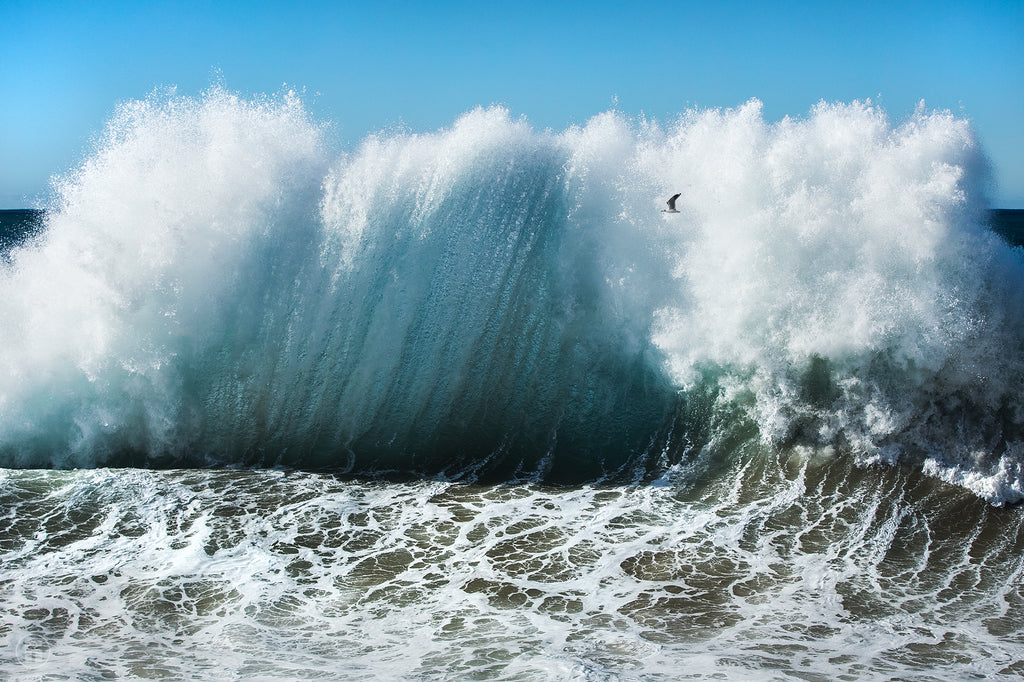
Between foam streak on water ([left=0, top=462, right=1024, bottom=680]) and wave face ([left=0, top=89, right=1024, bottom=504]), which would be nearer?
foam streak on water ([left=0, top=462, right=1024, bottom=680])

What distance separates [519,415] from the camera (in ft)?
33.0

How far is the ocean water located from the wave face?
0.16ft

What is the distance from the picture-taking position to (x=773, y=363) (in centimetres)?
964

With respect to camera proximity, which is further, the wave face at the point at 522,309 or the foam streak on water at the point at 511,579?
the wave face at the point at 522,309

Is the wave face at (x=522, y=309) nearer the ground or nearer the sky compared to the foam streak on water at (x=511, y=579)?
nearer the sky

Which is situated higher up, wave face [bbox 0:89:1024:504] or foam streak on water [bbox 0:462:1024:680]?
wave face [bbox 0:89:1024:504]

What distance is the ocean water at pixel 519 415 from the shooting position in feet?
18.8

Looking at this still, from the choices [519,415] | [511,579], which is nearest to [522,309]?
[519,415]

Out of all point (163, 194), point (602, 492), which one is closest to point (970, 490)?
point (602, 492)

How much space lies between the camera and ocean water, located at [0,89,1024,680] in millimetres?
5730

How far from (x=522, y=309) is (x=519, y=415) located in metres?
1.87

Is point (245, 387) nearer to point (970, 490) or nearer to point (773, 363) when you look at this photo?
point (773, 363)

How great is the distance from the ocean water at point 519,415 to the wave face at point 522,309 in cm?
5

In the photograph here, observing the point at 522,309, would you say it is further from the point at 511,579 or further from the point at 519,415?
the point at 511,579
